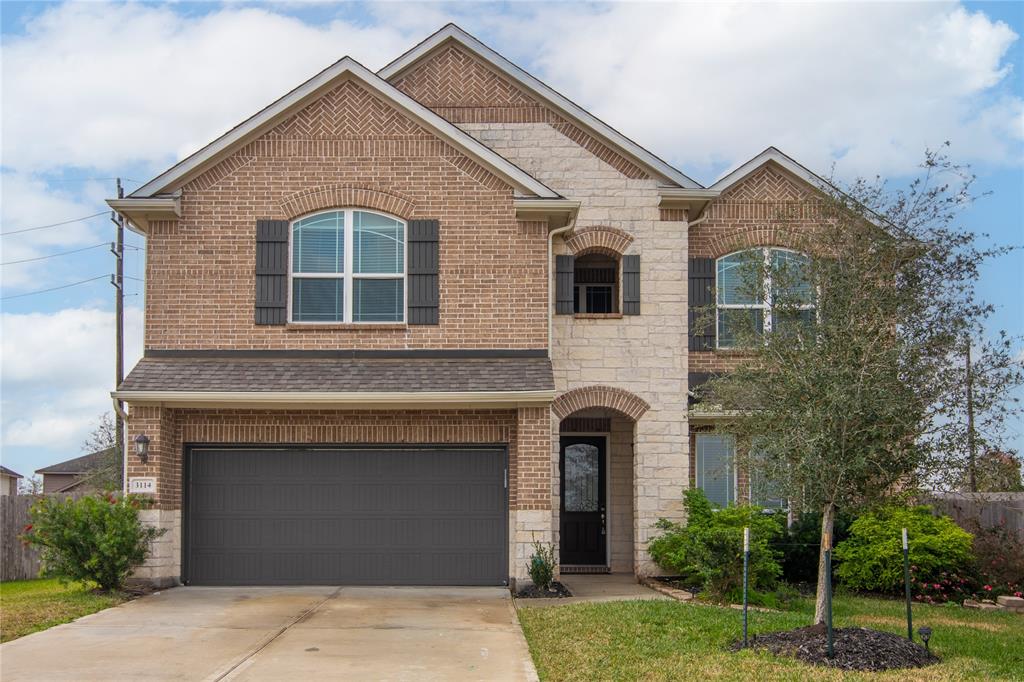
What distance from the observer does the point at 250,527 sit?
1661cm

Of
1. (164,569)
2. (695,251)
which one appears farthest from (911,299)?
(164,569)

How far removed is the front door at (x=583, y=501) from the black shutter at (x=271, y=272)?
610 cm

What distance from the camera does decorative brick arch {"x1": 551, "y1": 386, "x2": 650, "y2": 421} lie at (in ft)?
Result: 59.3

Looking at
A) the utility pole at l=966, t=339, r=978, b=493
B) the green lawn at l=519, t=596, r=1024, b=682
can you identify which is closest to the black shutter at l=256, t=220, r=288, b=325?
the green lawn at l=519, t=596, r=1024, b=682

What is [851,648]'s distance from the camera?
10.5m

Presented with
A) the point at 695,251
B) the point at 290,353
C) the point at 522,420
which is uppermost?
the point at 695,251

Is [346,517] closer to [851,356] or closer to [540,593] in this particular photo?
[540,593]

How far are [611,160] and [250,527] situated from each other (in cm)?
873

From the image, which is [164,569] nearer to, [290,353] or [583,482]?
[290,353]

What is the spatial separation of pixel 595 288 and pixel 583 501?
3893 millimetres

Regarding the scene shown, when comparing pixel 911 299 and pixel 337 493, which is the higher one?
pixel 911 299

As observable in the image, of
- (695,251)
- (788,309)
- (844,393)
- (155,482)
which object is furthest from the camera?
(695,251)

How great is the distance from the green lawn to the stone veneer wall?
11.9ft

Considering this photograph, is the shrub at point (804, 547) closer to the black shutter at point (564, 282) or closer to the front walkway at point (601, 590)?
the front walkway at point (601, 590)
